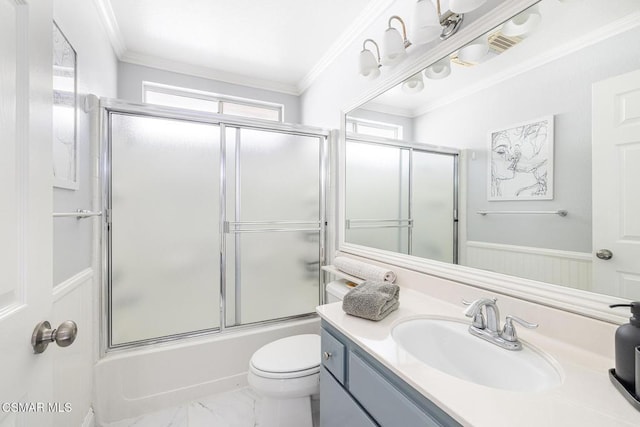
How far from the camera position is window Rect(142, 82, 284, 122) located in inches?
98.0

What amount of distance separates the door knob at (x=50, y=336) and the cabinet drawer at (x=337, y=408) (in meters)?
0.82

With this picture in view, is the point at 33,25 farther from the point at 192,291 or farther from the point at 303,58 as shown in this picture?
the point at 303,58

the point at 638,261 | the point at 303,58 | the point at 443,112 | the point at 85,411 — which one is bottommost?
the point at 85,411

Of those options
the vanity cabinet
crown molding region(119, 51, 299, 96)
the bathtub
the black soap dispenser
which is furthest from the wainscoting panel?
crown molding region(119, 51, 299, 96)

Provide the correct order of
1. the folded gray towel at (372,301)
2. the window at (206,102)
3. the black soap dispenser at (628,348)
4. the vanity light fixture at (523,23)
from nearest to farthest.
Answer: the black soap dispenser at (628,348) → the vanity light fixture at (523,23) → the folded gray towel at (372,301) → the window at (206,102)

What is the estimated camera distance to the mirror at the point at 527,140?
83 cm

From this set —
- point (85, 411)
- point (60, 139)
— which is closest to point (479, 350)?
point (60, 139)

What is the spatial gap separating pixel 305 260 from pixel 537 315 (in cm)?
155

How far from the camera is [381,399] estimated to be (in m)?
0.82

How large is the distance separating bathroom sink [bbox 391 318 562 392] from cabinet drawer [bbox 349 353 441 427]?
15cm

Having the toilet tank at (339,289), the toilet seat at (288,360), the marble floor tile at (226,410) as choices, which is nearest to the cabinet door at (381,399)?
the toilet seat at (288,360)

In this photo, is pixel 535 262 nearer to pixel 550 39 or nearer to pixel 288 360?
pixel 550 39

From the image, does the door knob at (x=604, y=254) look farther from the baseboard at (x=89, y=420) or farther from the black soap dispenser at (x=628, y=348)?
the baseboard at (x=89, y=420)

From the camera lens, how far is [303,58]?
2320 mm
